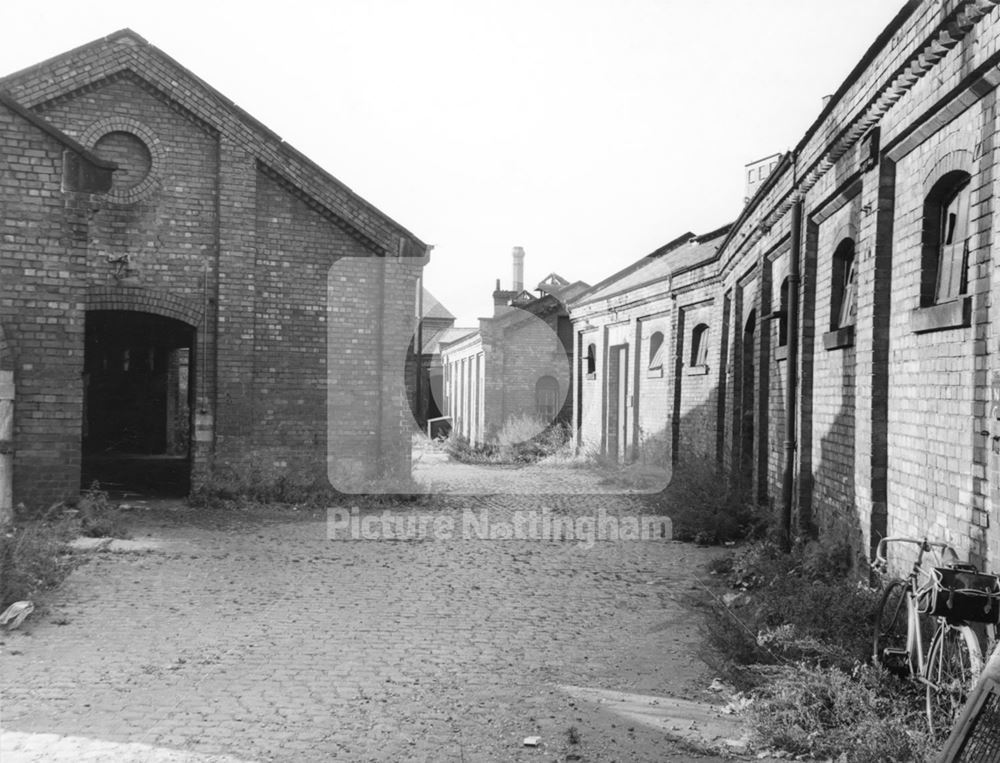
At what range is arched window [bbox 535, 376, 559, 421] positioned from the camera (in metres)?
28.3

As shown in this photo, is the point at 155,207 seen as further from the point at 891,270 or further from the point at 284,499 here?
the point at 891,270

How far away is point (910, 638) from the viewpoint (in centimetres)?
483

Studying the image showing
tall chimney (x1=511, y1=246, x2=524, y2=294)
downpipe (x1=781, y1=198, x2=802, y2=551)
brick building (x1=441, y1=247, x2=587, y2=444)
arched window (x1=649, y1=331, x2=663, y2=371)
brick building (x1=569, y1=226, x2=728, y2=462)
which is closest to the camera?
downpipe (x1=781, y1=198, x2=802, y2=551)

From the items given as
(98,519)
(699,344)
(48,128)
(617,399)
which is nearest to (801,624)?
(98,519)

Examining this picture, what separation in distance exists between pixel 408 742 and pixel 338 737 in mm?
378

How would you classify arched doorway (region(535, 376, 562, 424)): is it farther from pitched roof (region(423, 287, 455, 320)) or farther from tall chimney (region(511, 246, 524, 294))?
pitched roof (region(423, 287, 455, 320))

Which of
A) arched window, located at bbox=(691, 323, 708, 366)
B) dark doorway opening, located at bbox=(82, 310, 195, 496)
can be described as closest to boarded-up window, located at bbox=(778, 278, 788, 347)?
arched window, located at bbox=(691, 323, 708, 366)

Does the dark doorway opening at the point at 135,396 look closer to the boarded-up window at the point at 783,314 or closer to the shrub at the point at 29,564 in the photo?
the shrub at the point at 29,564

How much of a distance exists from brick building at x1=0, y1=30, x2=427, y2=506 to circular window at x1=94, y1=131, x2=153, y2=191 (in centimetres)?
2

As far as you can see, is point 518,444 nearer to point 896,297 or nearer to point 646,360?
point 646,360

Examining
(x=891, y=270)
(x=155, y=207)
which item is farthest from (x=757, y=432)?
(x=155, y=207)

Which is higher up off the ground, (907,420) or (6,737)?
(907,420)

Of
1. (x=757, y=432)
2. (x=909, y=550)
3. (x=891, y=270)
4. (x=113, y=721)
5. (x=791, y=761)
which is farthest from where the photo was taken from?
(x=757, y=432)

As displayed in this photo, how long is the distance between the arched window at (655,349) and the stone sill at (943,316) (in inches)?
587
